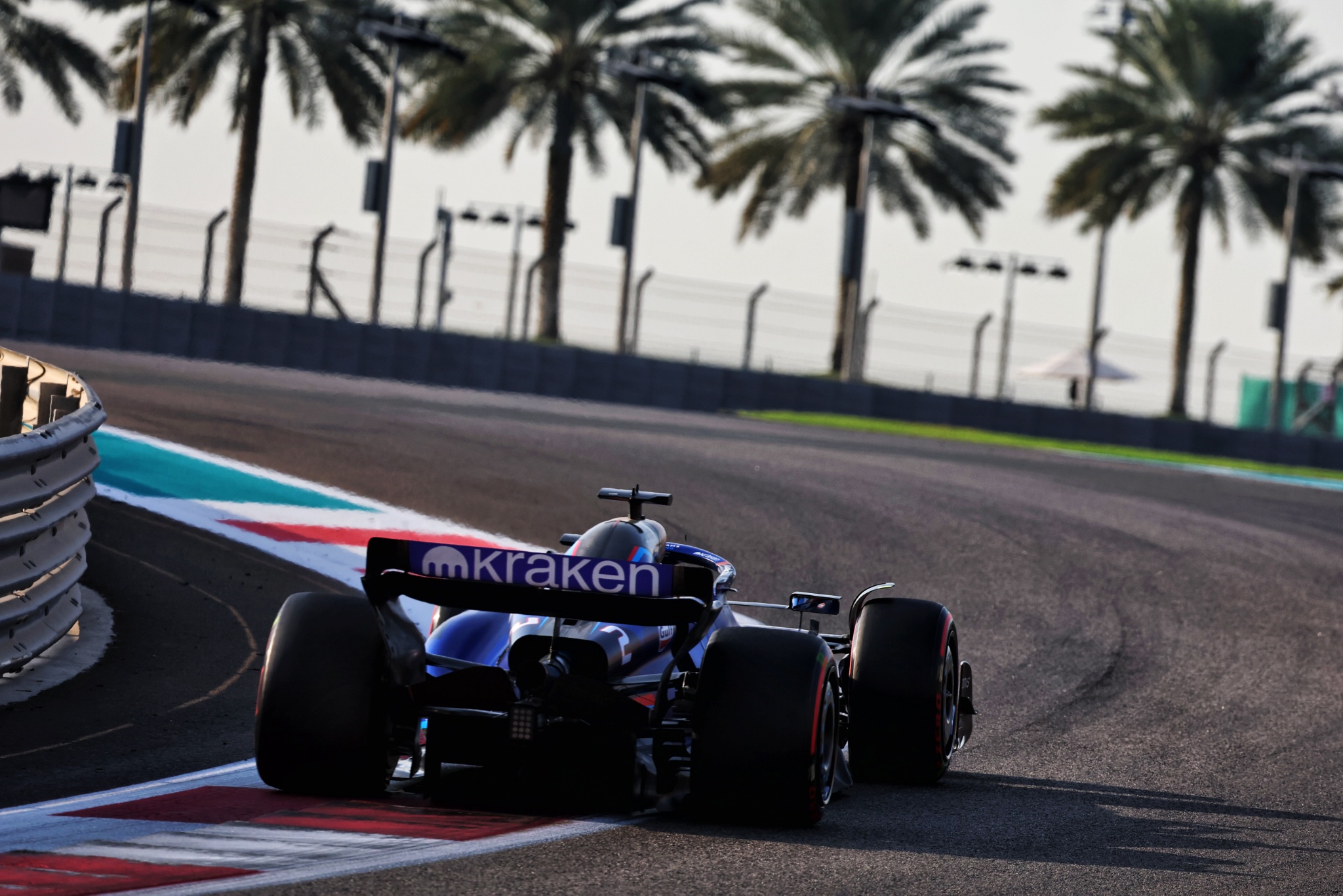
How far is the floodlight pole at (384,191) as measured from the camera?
30.9 meters

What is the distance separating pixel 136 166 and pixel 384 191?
4579mm

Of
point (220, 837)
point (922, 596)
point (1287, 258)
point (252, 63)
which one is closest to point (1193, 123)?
point (1287, 258)

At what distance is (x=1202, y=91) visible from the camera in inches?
1416

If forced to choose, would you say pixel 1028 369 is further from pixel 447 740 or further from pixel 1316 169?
pixel 447 740

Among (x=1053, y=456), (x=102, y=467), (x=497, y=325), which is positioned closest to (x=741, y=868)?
(x=102, y=467)

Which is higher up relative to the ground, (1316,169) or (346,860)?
(1316,169)

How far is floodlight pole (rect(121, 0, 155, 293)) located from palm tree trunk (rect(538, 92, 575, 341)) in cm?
754

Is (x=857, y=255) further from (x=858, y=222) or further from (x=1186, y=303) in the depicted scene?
(x=1186, y=303)

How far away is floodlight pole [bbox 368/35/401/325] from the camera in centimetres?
3094

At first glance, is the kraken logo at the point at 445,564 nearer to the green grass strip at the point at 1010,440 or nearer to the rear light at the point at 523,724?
the rear light at the point at 523,724

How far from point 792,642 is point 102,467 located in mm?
8609

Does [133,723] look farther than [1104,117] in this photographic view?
No

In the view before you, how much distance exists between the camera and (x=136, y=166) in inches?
→ 1256

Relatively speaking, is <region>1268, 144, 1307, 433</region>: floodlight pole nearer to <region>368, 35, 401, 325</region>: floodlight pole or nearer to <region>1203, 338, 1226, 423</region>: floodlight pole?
<region>1203, 338, 1226, 423</region>: floodlight pole
